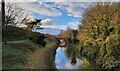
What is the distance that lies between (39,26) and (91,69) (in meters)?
20.4

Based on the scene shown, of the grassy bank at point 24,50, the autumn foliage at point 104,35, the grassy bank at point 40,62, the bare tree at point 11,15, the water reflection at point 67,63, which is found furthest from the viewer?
the water reflection at point 67,63

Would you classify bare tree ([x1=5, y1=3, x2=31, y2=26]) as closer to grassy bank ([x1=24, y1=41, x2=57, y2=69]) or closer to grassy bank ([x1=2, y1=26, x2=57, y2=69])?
grassy bank ([x1=2, y1=26, x2=57, y2=69])

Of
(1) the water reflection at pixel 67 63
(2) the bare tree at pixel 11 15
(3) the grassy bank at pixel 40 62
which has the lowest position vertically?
(1) the water reflection at pixel 67 63

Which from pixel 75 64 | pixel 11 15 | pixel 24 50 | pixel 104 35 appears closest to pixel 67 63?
pixel 75 64

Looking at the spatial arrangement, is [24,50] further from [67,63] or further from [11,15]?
[67,63]

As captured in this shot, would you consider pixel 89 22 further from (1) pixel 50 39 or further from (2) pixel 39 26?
(1) pixel 50 39

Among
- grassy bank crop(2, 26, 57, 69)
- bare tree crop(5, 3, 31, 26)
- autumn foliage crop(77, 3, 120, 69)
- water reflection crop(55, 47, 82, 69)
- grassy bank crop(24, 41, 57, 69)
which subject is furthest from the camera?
water reflection crop(55, 47, 82, 69)

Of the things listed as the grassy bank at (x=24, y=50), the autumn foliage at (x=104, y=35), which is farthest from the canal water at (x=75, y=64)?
the grassy bank at (x=24, y=50)

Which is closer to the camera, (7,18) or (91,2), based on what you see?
(7,18)

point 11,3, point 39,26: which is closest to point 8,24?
point 11,3

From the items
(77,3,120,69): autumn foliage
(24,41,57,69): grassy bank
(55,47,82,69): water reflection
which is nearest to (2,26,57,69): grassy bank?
(24,41,57,69): grassy bank

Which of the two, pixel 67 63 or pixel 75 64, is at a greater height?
pixel 75 64

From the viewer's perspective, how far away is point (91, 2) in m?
27.2

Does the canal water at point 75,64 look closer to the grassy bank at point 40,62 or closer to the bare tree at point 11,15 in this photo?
the grassy bank at point 40,62
